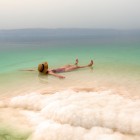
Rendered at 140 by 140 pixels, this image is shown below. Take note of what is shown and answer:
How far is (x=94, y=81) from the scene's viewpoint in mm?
12414

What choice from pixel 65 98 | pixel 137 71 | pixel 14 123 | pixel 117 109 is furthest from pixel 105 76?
pixel 14 123

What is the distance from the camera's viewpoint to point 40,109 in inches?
336

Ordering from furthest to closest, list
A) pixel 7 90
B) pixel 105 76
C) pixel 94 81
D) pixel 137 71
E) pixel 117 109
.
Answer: pixel 137 71 → pixel 105 76 → pixel 94 81 → pixel 7 90 → pixel 117 109

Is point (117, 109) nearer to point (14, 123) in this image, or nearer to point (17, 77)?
point (14, 123)

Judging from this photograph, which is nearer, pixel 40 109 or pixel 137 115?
pixel 137 115

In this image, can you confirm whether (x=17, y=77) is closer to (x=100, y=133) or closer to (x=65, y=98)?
(x=65, y=98)

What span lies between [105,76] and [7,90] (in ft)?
17.6

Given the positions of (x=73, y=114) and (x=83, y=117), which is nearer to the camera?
(x=83, y=117)

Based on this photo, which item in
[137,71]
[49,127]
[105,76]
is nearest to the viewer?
[49,127]

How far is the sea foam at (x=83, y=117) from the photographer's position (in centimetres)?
659

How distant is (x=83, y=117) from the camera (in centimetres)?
714

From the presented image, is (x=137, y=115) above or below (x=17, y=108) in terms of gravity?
above

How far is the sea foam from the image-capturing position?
6.59 m

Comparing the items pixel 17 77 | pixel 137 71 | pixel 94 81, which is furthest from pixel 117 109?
pixel 17 77
